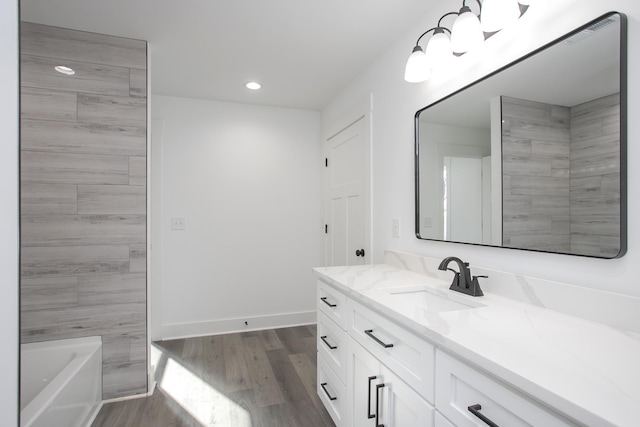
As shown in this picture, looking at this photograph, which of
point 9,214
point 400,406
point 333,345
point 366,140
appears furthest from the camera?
point 366,140

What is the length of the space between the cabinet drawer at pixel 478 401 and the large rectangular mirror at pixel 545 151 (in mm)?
590

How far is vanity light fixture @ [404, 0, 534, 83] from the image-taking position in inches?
48.4

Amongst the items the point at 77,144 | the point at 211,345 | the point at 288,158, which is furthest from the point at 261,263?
the point at 77,144

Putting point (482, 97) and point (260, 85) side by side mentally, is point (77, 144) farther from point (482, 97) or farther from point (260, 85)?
point (482, 97)

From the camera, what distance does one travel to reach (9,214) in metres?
0.58

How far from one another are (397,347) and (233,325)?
248cm

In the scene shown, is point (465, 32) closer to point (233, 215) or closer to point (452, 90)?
point (452, 90)

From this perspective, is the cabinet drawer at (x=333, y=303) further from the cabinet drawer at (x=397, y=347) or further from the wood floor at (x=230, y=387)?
the wood floor at (x=230, y=387)

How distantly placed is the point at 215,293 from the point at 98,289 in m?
1.28

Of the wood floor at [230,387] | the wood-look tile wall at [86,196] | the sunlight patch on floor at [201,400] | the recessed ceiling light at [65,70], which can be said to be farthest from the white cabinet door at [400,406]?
the recessed ceiling light at [65,70]

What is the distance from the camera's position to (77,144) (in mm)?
1997

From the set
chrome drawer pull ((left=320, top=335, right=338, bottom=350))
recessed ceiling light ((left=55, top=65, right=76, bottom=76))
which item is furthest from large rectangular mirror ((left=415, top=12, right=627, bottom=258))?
recessed ceiling light ((left=55, top=65, right=76, bottom=76))

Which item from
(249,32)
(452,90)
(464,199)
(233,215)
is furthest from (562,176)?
(233,215)

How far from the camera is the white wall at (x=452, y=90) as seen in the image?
0.95 meters
